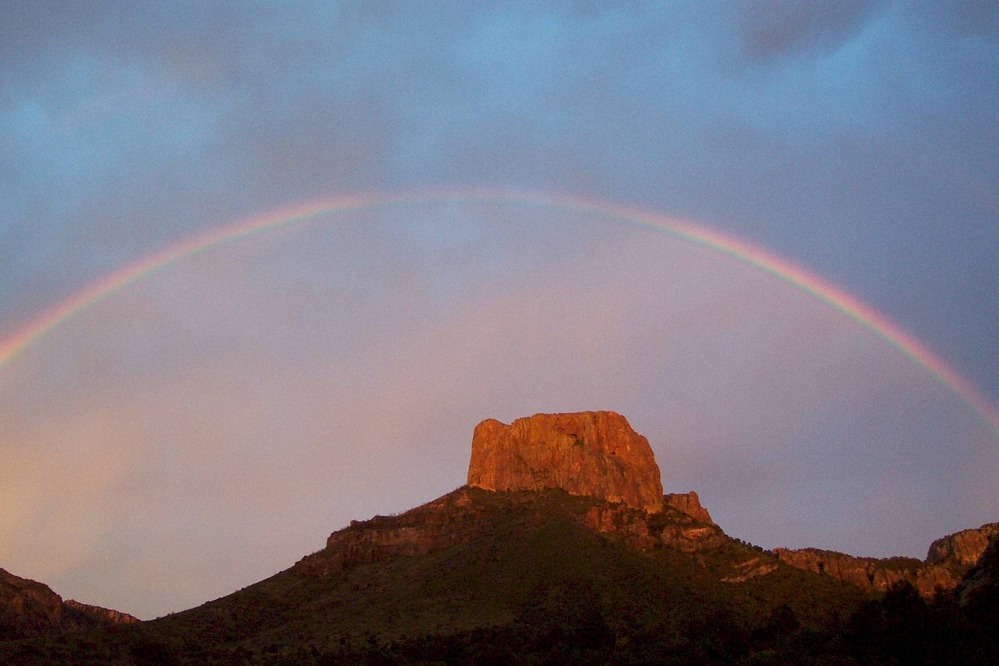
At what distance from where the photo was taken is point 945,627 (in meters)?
63.0

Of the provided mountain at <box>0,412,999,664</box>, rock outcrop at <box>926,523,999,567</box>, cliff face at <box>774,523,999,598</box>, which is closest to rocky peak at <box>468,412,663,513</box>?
mountain at <box>0,412,999,664</box>

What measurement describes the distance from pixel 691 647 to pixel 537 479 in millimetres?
65067

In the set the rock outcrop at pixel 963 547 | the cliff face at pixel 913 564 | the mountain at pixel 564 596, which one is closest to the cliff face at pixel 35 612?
the mountain at pixel 564 596

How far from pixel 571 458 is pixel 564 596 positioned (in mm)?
47395

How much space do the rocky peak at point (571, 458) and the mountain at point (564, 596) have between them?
1.10ft

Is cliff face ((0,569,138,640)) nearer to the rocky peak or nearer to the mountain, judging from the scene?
the mountain

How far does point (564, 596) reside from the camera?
9412cm

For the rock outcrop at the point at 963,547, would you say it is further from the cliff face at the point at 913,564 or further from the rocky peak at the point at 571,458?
the rocky peak at the point at 571,458

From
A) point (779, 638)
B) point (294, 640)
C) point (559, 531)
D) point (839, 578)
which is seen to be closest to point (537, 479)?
point (559, 531)

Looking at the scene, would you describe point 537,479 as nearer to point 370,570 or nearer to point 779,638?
point 370,570

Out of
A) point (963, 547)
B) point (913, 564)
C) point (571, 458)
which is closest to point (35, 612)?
point (571, 458)

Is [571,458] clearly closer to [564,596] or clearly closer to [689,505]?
[689,505]

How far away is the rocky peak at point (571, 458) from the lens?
137125 millimetres

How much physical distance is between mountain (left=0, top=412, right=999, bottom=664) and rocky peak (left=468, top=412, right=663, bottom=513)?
33cm
